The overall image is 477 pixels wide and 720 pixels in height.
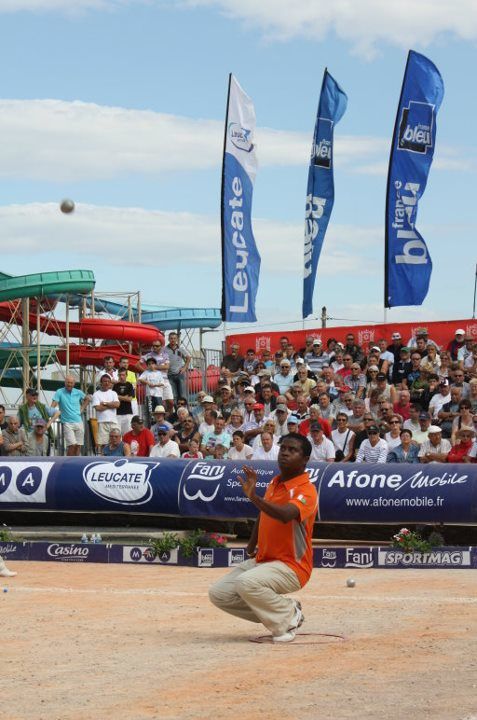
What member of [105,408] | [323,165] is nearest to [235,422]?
[105,408]

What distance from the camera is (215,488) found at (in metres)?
18.1

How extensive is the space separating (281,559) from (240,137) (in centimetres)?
1779

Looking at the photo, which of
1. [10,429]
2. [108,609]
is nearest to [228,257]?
[10,429]

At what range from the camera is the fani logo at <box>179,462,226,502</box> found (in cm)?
1812

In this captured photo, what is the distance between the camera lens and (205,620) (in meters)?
11.8

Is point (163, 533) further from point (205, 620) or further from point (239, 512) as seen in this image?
point (205, 620)

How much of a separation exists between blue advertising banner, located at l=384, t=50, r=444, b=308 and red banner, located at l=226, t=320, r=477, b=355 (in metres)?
0.76

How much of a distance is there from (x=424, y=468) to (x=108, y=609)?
20.5 feet

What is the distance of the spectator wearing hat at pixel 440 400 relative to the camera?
800 inches

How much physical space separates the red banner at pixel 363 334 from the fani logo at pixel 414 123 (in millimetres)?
3749

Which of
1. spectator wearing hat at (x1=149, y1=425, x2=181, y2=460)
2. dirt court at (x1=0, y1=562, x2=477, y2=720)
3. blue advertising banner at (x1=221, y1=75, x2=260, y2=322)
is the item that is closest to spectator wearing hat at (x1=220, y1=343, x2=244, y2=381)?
blue advertising banner at (x1=221, y1=75, x2=260, y2=322)

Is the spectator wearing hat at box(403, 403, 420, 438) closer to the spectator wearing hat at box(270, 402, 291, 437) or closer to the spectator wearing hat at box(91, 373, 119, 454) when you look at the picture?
the spectator wearing hat at box(270, 402, 291, 437)

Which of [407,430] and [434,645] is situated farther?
[407,430]

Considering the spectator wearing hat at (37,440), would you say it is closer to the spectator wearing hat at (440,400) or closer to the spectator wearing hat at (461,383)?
the spectator wearing hat at (440,400)
